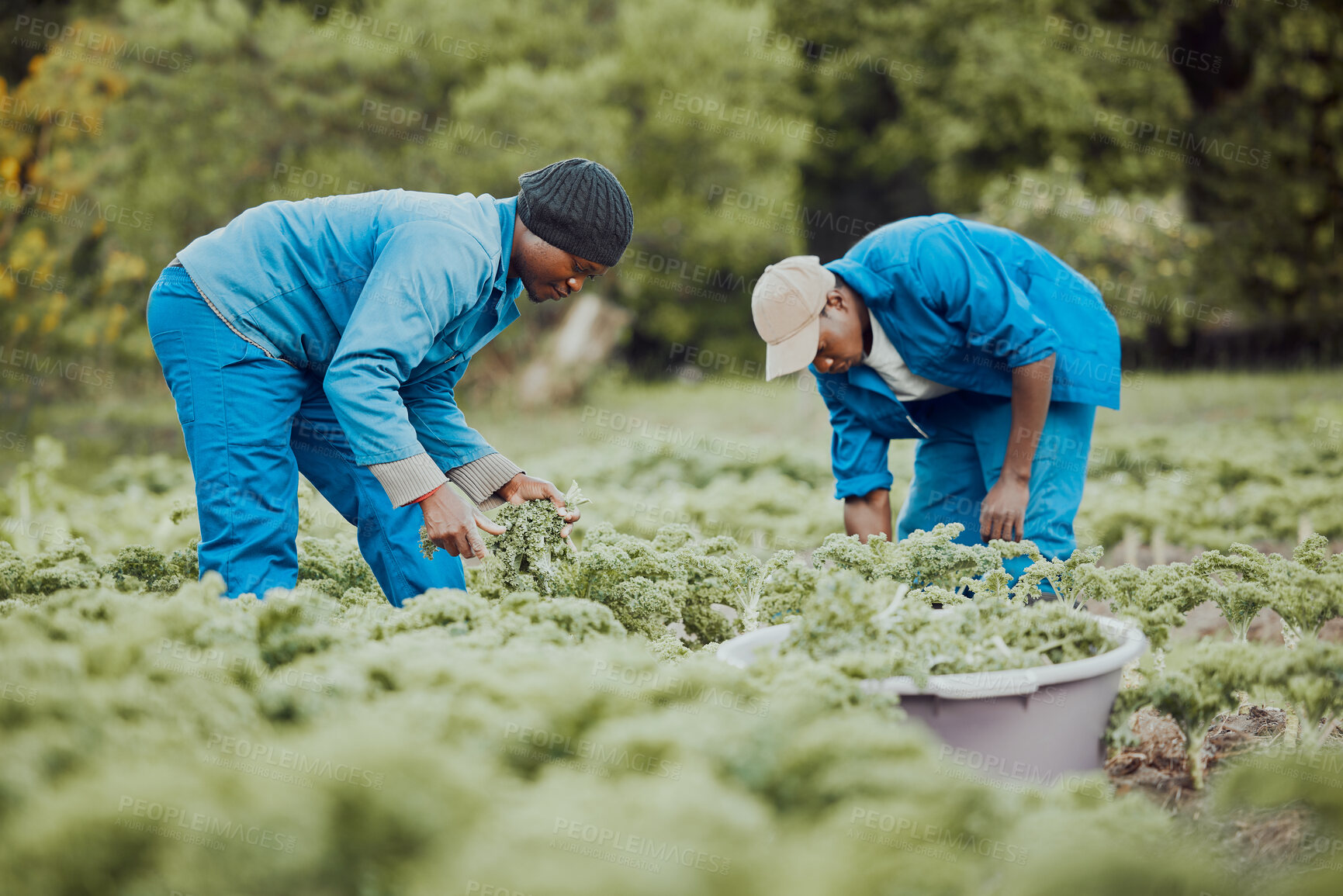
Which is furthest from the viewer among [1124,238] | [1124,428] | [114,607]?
[1124,238]

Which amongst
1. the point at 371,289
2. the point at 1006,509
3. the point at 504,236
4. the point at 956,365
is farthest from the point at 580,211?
the point at 1006,509

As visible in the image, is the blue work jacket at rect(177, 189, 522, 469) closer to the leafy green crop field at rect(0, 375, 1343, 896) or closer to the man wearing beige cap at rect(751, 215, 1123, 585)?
the leafy green crop field at rect(0, 375, 1343, 896)

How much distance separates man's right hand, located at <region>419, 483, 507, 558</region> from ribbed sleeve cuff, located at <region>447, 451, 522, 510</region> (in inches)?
20.3

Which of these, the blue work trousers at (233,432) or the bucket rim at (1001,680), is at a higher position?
the blue work trousers at (233,432)

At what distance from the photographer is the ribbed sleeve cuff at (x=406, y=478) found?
9.37 feet

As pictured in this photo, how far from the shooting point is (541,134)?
11.4 m

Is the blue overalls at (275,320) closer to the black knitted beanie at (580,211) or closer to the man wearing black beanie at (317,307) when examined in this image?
the man wearing black beanie at (317,307)

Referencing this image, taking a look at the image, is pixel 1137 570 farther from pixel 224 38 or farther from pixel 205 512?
pixel 224 38

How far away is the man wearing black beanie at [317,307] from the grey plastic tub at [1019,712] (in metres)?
1.18

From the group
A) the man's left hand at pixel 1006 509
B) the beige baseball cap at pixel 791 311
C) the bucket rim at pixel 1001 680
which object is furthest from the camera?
the man's left hand at pixel 1006 509

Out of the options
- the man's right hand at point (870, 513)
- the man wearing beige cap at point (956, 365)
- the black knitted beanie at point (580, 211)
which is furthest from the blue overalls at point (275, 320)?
the man's right hand at point (870, 513)

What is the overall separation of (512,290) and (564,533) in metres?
0.79

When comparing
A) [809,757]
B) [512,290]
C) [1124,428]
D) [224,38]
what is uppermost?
[224,38]

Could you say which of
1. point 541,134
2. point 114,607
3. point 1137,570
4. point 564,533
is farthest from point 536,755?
point 541,134
